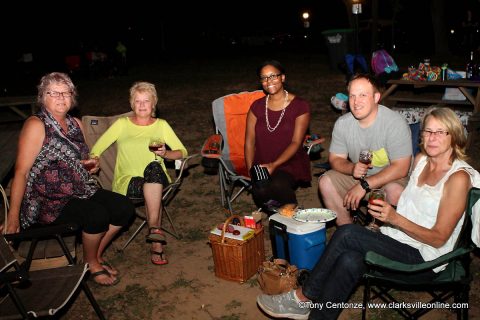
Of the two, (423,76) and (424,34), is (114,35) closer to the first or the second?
(424,34)

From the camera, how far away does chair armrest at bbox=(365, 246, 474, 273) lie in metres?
2.38

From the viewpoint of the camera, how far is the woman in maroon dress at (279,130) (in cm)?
420

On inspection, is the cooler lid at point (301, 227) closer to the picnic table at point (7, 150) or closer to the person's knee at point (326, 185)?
the person's knee at point (326, 185)

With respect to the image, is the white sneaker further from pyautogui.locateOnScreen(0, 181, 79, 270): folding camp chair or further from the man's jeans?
pyautogui.locateOnScreen(0, 181, 79, 270): folding camp chair

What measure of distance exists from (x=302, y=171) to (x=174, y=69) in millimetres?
14401

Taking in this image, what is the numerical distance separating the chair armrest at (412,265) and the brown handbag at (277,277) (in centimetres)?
83

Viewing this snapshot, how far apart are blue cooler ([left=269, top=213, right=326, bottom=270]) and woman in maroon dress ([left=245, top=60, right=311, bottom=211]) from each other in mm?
619

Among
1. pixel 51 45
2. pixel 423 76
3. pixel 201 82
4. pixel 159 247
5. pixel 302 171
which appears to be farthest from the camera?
pixel 51 45

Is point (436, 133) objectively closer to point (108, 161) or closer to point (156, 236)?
point (156, 236)

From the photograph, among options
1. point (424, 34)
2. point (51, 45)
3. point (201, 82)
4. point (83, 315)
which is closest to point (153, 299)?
point (83, 315)

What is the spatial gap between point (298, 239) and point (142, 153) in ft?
5.22

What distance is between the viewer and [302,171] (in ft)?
14.1

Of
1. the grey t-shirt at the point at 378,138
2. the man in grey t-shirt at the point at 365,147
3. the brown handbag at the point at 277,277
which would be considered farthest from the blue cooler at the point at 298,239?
the grey t-shirt at the point at 378,138

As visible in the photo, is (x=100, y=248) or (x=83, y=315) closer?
(x=83, y=315)
